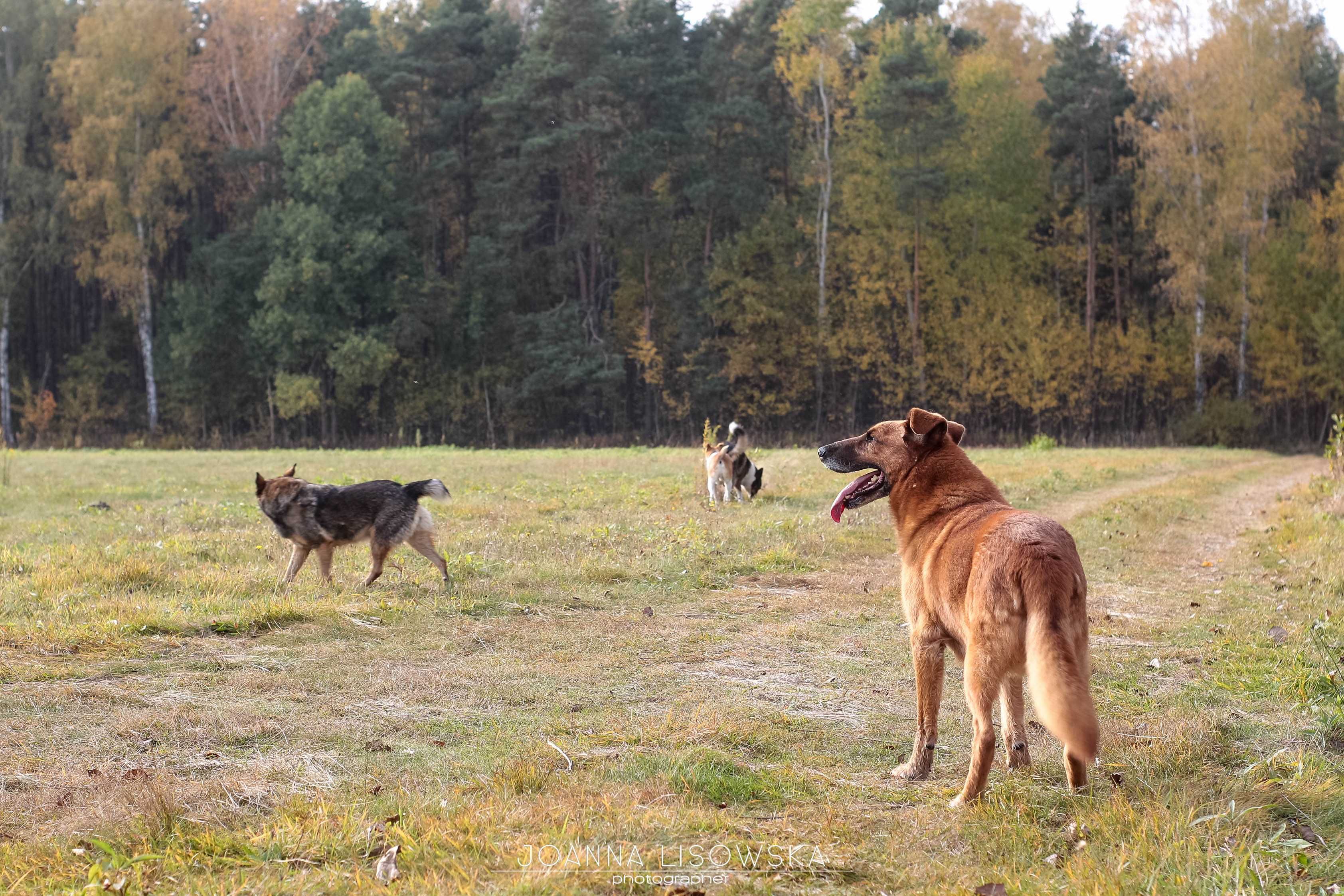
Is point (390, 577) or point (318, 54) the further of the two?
point (318, 54)

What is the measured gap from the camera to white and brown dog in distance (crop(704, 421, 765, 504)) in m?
15.0

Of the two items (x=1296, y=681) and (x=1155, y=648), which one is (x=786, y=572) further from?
(x=1296, y=681)

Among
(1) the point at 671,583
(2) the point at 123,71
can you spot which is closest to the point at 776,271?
(2) the point at 123,71

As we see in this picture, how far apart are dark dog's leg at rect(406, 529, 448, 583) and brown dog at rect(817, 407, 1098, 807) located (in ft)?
14.5

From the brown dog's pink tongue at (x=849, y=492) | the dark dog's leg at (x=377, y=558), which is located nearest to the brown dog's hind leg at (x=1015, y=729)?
the brown dog's pink tongue at (x=849, y=492)

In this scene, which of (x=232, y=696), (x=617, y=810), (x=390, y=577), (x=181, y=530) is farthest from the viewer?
(x=181, y=530)

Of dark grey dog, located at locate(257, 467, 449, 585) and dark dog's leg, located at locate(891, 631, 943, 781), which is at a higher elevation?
dark grey dog, located at locate(257, 467, 449, 585)

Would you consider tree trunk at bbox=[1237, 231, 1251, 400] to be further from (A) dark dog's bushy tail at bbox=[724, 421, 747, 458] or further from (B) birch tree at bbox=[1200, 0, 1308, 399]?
(A) dark dog's bushy tail at bbox=[724, 421, 747, 458]

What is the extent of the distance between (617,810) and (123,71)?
135 ft

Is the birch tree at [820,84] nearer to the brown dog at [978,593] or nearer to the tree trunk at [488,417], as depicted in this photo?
the tree trunk at [488,417]

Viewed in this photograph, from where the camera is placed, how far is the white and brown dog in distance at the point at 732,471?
14953 mm

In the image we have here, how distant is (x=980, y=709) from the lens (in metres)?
4.04

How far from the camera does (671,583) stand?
9.31m

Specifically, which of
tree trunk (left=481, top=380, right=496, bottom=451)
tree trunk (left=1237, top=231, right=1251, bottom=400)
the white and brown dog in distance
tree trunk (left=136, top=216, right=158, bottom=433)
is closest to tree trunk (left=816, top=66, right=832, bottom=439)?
tree trunk (left=481, top=380, right=496, bottom=451)
